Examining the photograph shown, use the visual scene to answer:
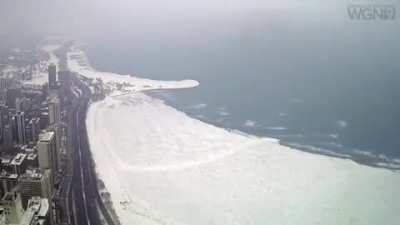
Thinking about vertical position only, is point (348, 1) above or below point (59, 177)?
above

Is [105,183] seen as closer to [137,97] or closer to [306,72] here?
[137,97]

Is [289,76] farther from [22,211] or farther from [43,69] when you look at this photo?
[22,211]

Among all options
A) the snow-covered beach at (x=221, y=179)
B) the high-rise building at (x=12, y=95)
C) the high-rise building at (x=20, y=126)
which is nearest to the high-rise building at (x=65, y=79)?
the snow-covered beach at (x=221, y=179)

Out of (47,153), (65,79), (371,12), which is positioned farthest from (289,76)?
(47,153)

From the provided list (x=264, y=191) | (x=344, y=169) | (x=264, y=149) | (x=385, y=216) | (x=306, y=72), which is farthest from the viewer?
(x=306, y=72)

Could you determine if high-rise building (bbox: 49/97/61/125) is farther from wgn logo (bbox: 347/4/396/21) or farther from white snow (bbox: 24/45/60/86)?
wgn logo (bbox: 347/4/396/21)

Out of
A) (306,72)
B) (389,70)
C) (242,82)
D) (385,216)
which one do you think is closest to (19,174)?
(385,216)

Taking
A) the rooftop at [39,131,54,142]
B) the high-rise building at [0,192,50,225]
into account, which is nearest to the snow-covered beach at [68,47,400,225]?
the rooftop at [39,131,54,142]

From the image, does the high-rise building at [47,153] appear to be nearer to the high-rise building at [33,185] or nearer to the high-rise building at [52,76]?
the high-rise building at [33,185]
